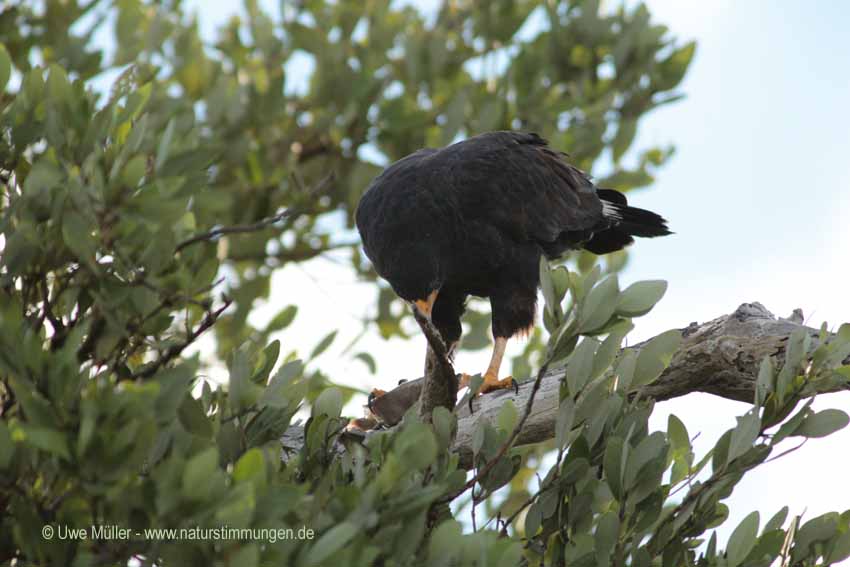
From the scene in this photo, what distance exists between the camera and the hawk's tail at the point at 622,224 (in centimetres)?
636

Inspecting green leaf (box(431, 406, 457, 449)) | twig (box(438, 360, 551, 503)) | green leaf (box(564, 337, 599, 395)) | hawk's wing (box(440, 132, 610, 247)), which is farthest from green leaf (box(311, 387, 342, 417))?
hawk's wing (box(440, 132, 610, 247))

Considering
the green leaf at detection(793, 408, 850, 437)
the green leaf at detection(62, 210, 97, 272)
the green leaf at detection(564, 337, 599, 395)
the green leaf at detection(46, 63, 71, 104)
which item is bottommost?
the green leaf at detection(793, 408, 850, 437)

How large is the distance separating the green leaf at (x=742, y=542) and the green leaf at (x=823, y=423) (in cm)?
31

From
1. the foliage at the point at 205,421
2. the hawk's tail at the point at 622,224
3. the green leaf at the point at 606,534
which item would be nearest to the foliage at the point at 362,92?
the hawk's tail at the point at 622,224

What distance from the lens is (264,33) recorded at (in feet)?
25.1

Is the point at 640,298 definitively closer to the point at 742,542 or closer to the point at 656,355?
the point at 656,355

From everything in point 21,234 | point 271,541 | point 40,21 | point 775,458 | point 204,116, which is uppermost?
point 40,21

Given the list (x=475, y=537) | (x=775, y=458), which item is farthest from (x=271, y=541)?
(x=775, y=458)

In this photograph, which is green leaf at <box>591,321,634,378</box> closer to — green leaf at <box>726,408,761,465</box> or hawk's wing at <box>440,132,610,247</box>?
green leaf at <box>726,408,761,465</box>

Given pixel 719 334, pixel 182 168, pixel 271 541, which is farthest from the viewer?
pixel 719 334

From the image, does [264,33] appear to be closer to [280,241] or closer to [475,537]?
[280,241]

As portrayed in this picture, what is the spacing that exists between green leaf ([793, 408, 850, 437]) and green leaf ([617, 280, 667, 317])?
70 cm

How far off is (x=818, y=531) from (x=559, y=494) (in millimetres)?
761

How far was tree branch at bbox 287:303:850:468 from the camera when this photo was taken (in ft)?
13.0
